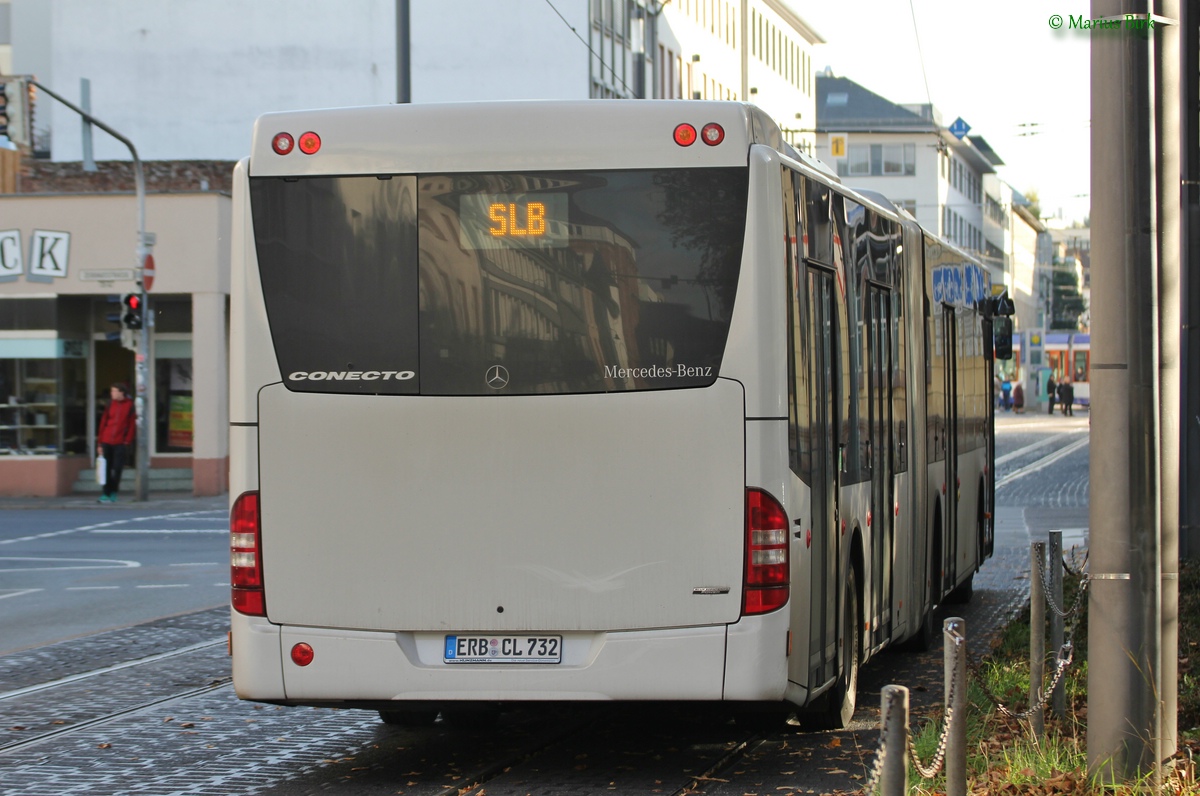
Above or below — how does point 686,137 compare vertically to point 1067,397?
above

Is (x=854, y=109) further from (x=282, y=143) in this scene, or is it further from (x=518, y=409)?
(x=518, y=409)

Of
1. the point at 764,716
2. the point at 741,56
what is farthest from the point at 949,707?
the point at 741,56

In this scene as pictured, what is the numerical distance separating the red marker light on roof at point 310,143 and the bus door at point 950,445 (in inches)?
270

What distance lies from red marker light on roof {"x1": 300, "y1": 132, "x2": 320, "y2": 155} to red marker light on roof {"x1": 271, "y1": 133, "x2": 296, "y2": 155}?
5 cm

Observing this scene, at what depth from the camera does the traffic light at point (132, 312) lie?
3123 cm

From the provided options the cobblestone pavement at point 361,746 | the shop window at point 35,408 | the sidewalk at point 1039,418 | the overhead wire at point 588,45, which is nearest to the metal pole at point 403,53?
the cobblestone pavement at point 361,746

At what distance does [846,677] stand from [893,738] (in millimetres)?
4735

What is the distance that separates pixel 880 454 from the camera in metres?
10.0

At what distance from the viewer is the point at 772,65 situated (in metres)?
85.1

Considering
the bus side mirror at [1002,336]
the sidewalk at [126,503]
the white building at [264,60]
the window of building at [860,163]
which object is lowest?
the sidewalk at [126,503]

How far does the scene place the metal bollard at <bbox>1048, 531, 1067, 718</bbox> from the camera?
8.32 m

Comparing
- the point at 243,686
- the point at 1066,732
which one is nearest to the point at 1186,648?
the point at 1066,732

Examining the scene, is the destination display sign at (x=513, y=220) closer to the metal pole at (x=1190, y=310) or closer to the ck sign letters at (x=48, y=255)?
the metal pole at (x=1190, y=310)

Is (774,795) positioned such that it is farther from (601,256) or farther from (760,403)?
(601,256)
